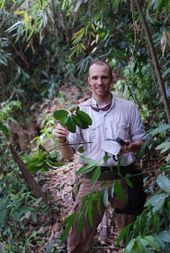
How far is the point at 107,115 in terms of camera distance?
2449mm

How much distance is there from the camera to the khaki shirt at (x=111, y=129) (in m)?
2.43

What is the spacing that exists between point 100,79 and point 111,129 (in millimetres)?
295

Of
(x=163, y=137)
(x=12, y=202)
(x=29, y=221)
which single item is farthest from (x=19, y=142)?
(x=12, y=202)

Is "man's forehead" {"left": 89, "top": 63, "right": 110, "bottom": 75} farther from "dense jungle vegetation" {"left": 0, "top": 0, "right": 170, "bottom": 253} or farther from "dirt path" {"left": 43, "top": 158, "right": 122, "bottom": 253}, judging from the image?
"dirt path" {"left": 43, "top": 158, "right": 122, "bottom": 253}

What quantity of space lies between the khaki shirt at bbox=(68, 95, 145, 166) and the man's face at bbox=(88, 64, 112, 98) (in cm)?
7

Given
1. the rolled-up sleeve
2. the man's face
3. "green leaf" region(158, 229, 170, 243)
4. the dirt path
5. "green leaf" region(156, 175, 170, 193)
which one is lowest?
the dirt path

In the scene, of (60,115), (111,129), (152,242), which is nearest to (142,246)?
(152,242)

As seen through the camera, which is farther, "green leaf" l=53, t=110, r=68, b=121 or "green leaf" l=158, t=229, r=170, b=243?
"green leaf" l=53, t=110, r=68, b=121

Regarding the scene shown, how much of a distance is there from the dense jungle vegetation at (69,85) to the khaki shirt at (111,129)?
17cm

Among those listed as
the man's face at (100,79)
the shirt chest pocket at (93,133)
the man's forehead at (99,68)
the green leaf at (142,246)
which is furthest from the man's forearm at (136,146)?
the green leaf at (142,246)

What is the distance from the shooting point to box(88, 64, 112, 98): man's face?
243 cm

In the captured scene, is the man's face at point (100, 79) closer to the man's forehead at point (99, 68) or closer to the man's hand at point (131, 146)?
the man's forehead at point (99, 68)

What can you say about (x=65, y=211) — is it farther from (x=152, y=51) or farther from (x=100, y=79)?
(x=152, y=51)

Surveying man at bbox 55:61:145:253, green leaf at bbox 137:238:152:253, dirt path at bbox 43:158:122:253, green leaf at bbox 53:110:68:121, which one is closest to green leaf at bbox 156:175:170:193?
green leaf at bbox 137:238:152:253
